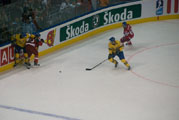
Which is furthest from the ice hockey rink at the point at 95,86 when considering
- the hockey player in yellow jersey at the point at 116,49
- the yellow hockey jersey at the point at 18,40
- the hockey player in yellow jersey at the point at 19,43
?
the yellow hockey jersey at the point at 18,40

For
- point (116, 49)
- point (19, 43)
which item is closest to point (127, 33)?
point (116, 49)

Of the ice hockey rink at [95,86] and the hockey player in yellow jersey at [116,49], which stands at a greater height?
the hockey player in yellow jersey at [116,49]

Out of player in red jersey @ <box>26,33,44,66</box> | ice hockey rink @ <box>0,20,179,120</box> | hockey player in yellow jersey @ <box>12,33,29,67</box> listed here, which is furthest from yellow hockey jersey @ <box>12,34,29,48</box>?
ice hockey rink @ <box>0,20,179,120</box>

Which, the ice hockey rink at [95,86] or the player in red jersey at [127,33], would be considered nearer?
the ice hockey rink at [95,86]

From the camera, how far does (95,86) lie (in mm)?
12609

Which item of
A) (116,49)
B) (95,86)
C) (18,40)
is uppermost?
(18,40)

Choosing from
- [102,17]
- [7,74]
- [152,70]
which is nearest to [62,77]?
[7,74]

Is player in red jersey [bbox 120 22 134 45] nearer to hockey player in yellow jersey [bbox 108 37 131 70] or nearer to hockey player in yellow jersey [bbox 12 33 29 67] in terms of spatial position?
hockey player in yellow jersey [bbox 108 37 131 70]

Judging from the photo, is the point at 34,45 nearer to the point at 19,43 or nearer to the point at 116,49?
the point at 19,43

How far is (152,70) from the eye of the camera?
13.8 metres

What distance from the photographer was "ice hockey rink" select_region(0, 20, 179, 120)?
1075 cm

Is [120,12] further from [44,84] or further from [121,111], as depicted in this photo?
[121,111]

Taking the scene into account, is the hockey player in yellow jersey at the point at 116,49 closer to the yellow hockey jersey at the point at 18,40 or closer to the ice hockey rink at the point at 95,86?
the ice hockey rink at the point at 95,86

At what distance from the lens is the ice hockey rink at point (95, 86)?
1075 cm
